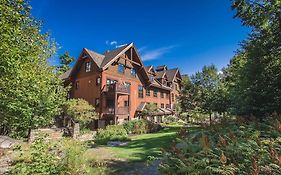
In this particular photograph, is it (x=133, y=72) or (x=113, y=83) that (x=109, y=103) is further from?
(x=133, y=72)

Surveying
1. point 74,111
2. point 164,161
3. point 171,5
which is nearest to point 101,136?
point 74,111

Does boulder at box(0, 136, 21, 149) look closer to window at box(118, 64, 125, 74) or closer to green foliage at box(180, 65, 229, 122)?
window at box(118, 64, 125, 74)

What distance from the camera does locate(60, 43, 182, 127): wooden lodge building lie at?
83.6 feet

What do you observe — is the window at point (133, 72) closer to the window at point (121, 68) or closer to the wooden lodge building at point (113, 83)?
the wooden lodge building at point (113, 83)

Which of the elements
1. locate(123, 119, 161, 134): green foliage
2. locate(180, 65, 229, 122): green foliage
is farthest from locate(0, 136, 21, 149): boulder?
locate(180, 65, 229, 122): green foliage

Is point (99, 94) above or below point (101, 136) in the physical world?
above

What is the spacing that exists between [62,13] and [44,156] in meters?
15.4

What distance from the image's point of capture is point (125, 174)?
748 cm

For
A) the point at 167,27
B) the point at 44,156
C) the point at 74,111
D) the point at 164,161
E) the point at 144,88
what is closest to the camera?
the point at 44,156

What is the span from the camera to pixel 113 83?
2519 centimetres

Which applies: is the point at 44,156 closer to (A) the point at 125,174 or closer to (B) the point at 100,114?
(A) the point at 125,174

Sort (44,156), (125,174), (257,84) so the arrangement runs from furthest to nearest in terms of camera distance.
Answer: (257,84)
(125,174)
(44,156)

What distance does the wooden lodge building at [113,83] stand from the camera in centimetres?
2547

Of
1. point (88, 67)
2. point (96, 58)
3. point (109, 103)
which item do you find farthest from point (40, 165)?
point (88, 67)
